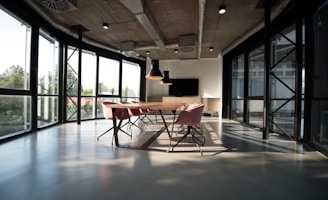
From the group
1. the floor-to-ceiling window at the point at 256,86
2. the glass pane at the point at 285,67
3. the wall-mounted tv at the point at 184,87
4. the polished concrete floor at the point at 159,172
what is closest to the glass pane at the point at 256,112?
the floor-to-ceiling window at the point at 256,86

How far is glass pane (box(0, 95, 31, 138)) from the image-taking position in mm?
3695

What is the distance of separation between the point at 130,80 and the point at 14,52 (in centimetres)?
533

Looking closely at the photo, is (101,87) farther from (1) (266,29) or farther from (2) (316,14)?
(2) (316,14)

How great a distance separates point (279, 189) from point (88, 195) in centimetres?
188

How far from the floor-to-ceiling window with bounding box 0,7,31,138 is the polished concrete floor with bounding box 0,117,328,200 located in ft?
2.24

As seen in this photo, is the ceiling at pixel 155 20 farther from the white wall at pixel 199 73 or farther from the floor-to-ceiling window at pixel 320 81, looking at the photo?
the white wall at pixel 199 73

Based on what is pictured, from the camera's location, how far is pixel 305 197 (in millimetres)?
1708

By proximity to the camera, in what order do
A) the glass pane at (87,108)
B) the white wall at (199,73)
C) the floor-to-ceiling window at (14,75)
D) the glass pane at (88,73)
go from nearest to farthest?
the floor-to-ceiling window at (14,75), the glass pane at (88,73), the glass pane at (87,108), the white wall at (199,73)

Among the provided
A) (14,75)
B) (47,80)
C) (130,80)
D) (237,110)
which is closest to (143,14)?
(14,75)

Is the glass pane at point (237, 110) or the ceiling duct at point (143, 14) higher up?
the ceiling duct at point (143, 14)

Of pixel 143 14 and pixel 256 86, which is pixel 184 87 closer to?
pixel 256 86

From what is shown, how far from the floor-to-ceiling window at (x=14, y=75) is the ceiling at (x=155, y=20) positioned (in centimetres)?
64

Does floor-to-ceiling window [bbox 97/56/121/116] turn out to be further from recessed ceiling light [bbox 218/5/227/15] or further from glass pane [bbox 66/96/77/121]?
recessed ceiling light [bbox 218/5/227/15]

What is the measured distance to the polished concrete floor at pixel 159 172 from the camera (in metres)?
1.76
